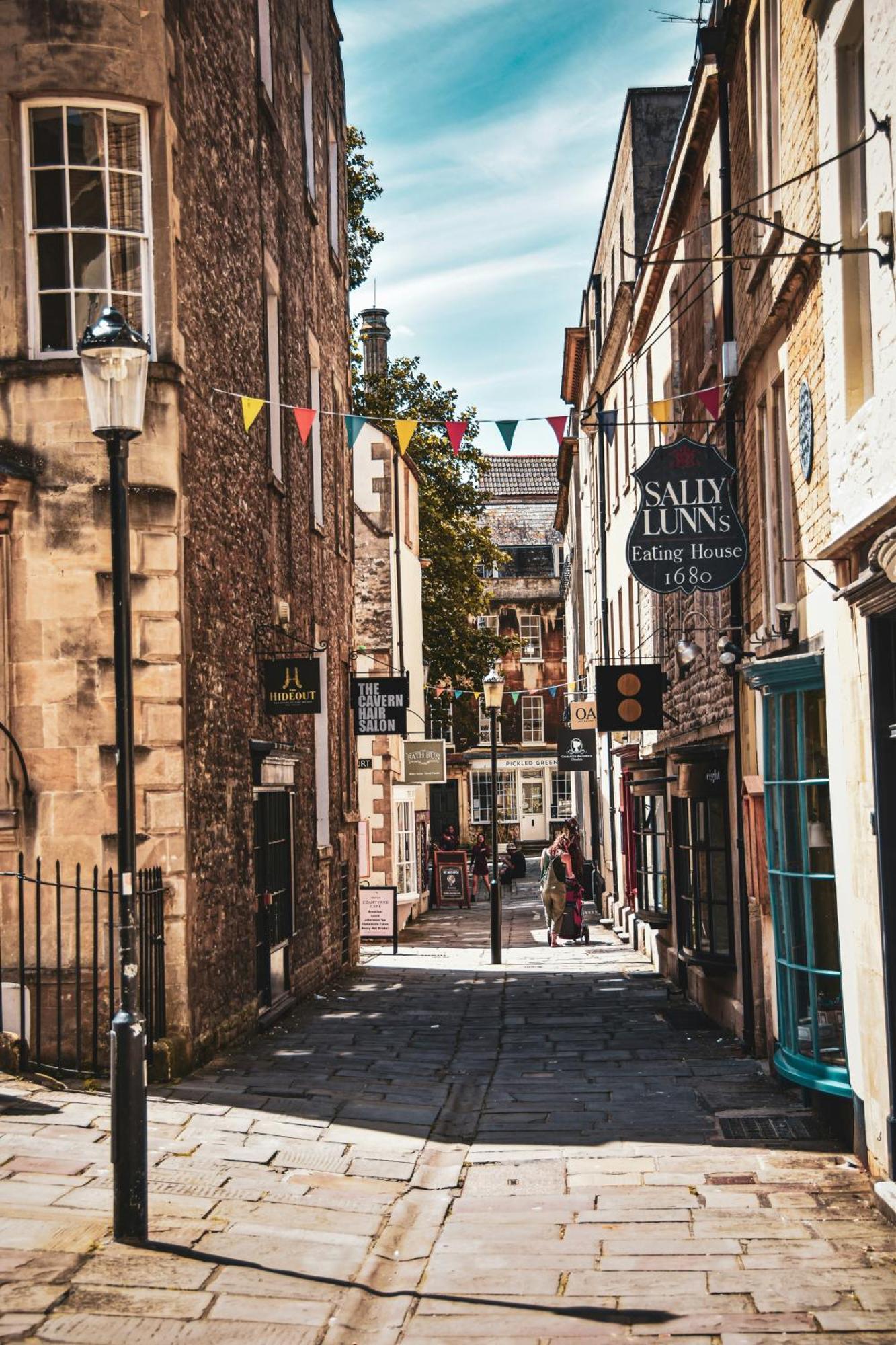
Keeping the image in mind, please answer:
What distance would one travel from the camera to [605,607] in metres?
31.8

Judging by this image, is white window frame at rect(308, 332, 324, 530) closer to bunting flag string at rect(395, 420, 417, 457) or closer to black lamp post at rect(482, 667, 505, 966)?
black lamp post at rect(482, 667, 505, 966)

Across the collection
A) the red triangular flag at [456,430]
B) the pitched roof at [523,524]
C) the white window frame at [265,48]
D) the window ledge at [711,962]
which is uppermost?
the pitched roof at [523,524]

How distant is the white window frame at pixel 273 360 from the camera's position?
53.1 ft

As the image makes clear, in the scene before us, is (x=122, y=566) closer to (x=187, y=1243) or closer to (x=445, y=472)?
(x=187, y=1243)

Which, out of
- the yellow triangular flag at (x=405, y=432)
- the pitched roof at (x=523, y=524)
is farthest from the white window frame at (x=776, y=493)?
the pitched roof at (x=523, y=524)

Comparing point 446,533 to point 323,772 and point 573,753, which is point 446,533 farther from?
point 323,772

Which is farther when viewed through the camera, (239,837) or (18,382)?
(239,837)

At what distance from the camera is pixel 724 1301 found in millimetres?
6363

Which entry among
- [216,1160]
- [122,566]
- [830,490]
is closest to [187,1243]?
[216,1160]

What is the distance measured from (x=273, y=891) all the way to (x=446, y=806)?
149 ft

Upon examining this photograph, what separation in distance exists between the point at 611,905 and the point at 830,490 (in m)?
23.0

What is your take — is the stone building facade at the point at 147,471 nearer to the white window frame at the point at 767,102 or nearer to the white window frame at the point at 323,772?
the white window frame at the point at 767,102

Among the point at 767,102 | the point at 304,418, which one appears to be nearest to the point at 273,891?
the point at 304,418

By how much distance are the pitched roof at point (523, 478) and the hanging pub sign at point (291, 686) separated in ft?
177
